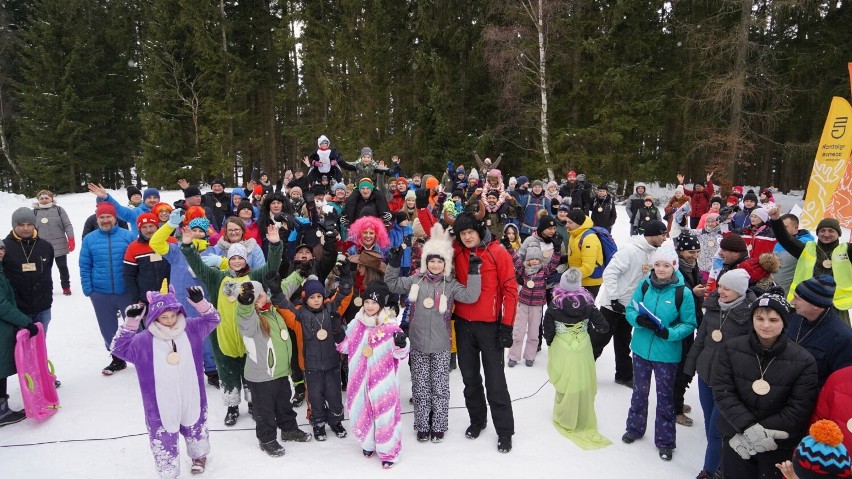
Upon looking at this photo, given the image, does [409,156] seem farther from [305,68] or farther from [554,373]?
[554,373]

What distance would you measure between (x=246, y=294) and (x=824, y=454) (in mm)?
3615

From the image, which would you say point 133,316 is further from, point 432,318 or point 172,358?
point 432,318

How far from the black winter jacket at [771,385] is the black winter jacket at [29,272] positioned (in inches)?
237

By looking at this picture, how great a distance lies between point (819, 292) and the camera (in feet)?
9.80

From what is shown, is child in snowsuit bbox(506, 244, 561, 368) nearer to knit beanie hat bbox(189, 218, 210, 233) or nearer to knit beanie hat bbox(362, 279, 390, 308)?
knit beanie hat bbox(362, 279, 390, 308)

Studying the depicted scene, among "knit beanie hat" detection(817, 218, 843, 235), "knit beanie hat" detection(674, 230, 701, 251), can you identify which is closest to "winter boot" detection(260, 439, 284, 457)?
"knit beanie hat" detection(674, 230, 701, 251)

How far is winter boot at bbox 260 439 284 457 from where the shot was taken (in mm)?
3885

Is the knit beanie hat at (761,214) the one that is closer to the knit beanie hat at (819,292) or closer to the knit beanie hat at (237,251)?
the knit beanie hat at (819,292)

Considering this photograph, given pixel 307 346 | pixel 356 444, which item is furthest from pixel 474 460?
pixel 307 346

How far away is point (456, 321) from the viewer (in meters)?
4.22

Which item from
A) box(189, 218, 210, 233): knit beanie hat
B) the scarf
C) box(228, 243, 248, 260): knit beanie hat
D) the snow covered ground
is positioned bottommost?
the snow covered ground

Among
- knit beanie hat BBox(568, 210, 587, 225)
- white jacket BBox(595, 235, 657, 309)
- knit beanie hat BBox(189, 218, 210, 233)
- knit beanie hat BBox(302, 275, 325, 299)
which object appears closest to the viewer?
knit beanie hat BBox(302, 275, 325, 299)

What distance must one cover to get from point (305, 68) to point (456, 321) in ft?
76.5

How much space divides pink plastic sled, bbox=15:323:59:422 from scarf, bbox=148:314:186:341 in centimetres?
203
